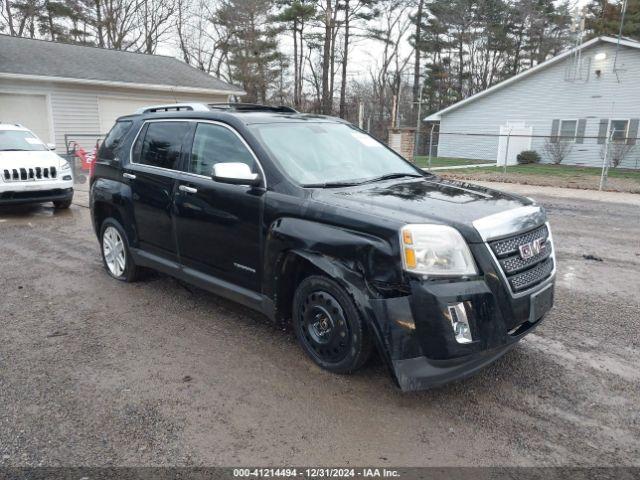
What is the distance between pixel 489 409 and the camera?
3080 millimetres

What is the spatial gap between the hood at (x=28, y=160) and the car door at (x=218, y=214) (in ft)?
21.2

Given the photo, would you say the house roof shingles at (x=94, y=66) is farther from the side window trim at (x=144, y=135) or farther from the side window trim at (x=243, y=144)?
the side window trim at (x=243, y=144)

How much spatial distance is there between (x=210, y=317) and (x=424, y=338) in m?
2.33

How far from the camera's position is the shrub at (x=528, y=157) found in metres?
24.1

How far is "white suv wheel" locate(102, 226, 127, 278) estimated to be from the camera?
214 inches

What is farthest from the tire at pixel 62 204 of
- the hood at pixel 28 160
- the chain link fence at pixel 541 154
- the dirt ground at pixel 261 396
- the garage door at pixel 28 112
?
the chain link fence at pixel 541 154

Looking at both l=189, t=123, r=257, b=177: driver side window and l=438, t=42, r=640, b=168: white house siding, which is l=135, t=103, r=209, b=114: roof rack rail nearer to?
l=189, t=123, r=257, b=177: driver side window

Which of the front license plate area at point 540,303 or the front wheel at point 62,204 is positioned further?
the front wheel at point 62,204

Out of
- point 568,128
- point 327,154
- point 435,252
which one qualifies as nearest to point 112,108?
point 327,154

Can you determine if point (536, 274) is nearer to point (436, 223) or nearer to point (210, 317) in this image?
point (436, 223)

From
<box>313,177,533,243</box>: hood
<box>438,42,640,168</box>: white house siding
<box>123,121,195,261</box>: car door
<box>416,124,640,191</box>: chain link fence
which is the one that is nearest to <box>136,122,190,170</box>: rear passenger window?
<box>123,121,195,261</box>: car door

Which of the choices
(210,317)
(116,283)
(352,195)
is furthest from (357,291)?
(116,283)

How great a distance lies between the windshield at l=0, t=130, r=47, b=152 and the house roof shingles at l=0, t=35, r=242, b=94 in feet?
25.8

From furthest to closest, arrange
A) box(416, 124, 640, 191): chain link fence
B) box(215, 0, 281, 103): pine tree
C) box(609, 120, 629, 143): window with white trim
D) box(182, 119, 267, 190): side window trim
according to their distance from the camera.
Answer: box(215, 0, 281, 103): pine tree, box(609, 120, 629, 143): window with white trim, box(416, 124, 640, 191): chain link fence, box(182, 119, 267, 190): side window trim
